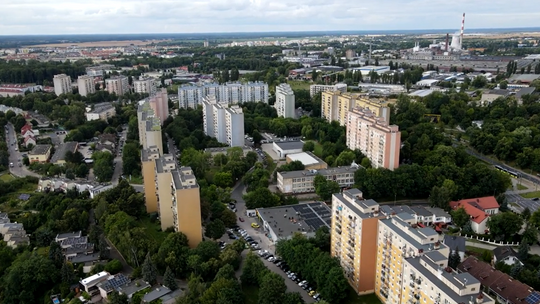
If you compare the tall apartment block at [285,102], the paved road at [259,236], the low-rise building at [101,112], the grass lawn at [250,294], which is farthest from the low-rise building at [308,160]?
the low-rise building at [101,112]

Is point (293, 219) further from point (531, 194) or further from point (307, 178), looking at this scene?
point (531, 194)

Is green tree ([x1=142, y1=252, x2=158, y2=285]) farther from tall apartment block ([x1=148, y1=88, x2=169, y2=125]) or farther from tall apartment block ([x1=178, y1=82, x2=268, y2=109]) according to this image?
tall apartment block ([x1=178, y1=82, x2=268, y2=109])

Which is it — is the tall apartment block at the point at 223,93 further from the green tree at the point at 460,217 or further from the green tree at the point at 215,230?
the green tree at the point at 460,217

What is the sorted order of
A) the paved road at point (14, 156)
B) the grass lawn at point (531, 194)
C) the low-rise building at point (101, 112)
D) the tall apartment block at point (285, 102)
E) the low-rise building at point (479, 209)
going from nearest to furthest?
1. the low-rise building at point (479, 209)
2. the grass lawn at point (531, 194)
3. the paved road at point (14, 156)
4. the low-rise building at point (101, 112)
5. the tall apartment block at point (285, 102)

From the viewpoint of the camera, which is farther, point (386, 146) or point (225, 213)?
point (386, 146)

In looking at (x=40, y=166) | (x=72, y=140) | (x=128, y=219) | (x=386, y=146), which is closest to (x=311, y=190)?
(x=386, y=146)

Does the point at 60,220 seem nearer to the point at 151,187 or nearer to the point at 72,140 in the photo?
the point at 151,187

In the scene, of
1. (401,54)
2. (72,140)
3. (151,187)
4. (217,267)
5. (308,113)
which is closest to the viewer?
(217,267)

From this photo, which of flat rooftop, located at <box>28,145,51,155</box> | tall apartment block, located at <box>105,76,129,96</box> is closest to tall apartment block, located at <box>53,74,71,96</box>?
tall apartment block, located at <box>105,76,129,96</box>
